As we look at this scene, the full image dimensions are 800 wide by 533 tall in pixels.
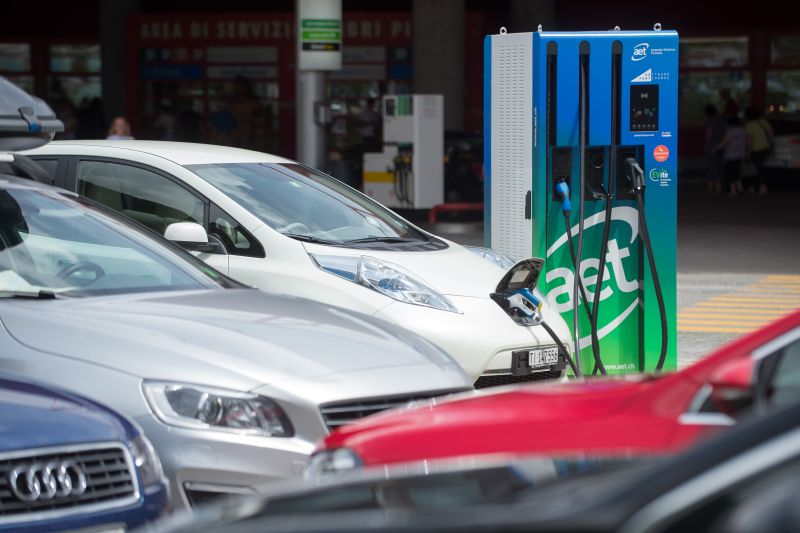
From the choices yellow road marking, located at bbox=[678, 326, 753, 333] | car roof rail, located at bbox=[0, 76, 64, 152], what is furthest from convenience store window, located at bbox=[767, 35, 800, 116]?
car roof rail, located at bbox=[0, 76, 64, 152]

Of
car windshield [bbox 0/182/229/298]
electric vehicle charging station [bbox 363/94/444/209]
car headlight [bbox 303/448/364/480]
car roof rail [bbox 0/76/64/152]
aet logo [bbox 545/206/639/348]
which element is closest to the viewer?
car headlight [bbox 303/448/364/480]

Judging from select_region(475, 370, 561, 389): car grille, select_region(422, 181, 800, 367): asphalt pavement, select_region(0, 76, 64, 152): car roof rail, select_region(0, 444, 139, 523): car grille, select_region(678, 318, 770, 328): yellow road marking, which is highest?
select_region(0, 76, 64, 152): car roof rail

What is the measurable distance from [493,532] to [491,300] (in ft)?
18.0

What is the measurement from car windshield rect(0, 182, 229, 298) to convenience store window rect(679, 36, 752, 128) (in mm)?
29620

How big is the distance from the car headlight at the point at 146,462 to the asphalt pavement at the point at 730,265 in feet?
19.6

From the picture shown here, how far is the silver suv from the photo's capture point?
16.6 feet

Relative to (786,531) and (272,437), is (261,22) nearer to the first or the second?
(272,437)

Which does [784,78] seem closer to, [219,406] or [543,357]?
[543,357]

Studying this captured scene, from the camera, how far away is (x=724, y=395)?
133 inches

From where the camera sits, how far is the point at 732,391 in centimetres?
338

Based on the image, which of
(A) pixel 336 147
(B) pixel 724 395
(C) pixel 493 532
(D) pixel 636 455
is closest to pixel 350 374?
(B) pixel 724 395

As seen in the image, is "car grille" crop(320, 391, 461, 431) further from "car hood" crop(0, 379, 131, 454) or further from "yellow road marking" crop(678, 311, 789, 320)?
"yellow road marking" crop(678, 311, 789, 320)

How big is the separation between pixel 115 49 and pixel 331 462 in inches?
1331

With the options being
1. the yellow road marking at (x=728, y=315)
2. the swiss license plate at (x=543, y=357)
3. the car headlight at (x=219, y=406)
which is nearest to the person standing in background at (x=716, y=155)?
the yellow road marking at (x=728, y=315)
